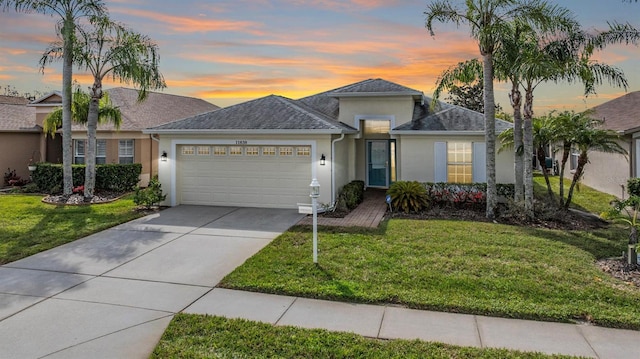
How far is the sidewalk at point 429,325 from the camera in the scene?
15.1ft

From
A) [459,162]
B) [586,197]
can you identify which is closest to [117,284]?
[459,162]

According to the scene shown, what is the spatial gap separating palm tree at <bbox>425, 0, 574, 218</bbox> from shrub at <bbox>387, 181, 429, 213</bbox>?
2.00 m

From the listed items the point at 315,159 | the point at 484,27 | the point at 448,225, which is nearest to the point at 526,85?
the point at 484,27

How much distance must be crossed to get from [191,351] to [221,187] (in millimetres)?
9666

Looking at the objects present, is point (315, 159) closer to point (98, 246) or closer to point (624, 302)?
point (98, 246)

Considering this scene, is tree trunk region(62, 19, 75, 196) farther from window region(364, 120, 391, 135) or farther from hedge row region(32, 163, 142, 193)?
window region(364, 120, 391, 135)

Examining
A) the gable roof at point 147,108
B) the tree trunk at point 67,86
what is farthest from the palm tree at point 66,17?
the gable roof at point 147,108

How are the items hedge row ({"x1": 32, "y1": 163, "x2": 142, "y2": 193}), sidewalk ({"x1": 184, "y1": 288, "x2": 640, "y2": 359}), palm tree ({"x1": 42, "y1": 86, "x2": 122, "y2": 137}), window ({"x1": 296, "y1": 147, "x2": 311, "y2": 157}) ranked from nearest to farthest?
sidewalk ({"x1": 184, "y1": 288, "x2": 640, "y2": 359}), window ({"x1": 296, "y1": 147, "x2": 311, "y2": 157}), palm tree ({"x1": 42, "y1": 86, "x2": 122, "y2": 137}), hedge row ({"x1": 32, "y1": 163, "x2": 142, "y2": 193})

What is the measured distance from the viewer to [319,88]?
21297 mm

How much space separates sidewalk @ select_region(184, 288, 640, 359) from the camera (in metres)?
4.60

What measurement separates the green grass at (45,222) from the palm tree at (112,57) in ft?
8.33

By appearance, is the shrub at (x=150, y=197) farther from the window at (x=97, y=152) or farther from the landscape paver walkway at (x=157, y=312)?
the window at (x=97, y=152)

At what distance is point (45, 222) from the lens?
441 inches

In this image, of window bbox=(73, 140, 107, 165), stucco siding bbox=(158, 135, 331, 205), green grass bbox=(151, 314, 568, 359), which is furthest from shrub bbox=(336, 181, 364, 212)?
window bbox=(73, 140, 107, 165)
